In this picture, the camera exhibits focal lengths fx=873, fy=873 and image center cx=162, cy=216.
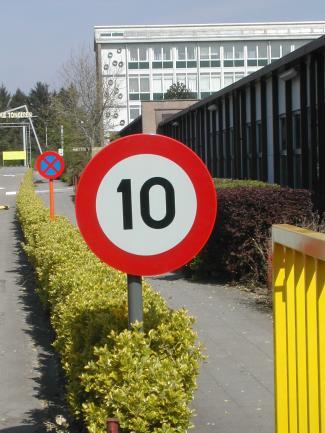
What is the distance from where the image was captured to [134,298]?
436 centimetres

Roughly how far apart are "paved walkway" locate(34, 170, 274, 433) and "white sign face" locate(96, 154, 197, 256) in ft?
7.31

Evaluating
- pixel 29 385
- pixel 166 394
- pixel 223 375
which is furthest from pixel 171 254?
pixel 29 385

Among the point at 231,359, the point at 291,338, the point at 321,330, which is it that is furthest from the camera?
the point at 231,359

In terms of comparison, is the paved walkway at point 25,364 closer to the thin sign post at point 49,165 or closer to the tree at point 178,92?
the thin sign post at point 49,165

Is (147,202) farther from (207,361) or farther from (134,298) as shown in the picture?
(207,361)

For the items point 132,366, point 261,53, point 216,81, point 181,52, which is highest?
point 181,52

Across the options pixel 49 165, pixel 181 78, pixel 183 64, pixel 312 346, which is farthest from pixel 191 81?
pixel 312 346

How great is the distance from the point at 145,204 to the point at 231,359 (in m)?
4.24

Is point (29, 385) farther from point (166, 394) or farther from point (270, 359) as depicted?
point (166, 394)

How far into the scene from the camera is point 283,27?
96812mm

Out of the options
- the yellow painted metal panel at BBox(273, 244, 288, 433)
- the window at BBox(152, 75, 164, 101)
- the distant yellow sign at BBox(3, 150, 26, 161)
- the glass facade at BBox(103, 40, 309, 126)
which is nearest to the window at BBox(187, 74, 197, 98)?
the glass facade at BBox(103, 40, 309, 126)

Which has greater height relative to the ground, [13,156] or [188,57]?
[188,57]

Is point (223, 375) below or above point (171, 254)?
below

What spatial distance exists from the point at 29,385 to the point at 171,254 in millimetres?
4111
